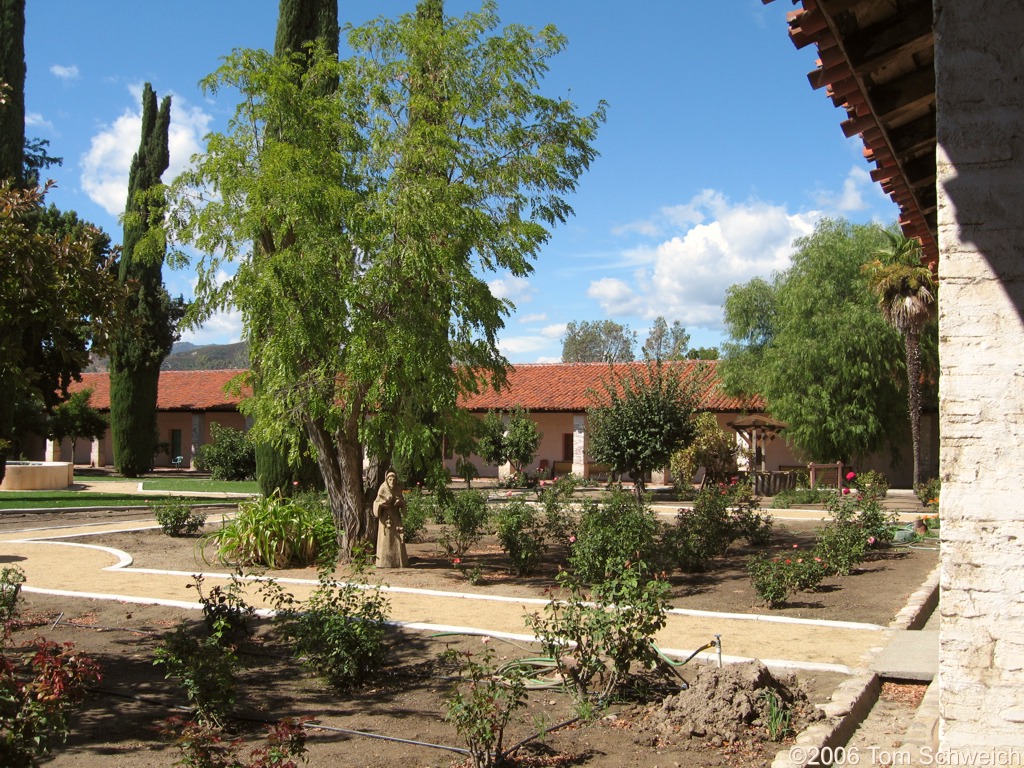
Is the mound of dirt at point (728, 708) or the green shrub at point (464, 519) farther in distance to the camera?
the green shrub at point (464, 519)

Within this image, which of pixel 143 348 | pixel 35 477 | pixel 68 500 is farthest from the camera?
pixel 143 348

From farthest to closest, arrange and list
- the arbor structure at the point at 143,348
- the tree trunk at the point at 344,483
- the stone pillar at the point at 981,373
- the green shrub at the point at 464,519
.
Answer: the arbor structure at the point at 143,348, the green shrub at the point at 464,519, the tree trunk at the point at 344,483, the stone pillar at the point at 981,373

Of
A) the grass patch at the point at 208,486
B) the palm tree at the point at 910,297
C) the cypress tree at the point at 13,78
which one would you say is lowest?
the grass patch at the point at 208,486

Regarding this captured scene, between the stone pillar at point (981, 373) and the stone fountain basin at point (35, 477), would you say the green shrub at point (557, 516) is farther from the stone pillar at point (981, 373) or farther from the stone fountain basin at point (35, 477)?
the stone fountain basin at point (35, 477)

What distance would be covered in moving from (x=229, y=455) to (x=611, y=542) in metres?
23.3

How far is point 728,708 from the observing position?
16.9ft

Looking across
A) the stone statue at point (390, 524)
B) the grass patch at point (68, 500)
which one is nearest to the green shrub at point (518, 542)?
the stone statue at point (390, 524)

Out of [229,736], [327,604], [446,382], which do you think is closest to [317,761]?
[229,736]

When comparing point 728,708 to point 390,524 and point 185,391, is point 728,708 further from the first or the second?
point 185,391

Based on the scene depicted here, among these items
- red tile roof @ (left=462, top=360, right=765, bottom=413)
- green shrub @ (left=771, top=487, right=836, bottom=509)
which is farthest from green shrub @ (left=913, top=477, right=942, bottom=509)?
red tile roof @ (left=462, top=360, right=765, bottom=413)

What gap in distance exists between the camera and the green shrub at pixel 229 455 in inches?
1191

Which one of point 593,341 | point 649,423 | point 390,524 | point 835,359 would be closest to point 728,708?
point 390,524

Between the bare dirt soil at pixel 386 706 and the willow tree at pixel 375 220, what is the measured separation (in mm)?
3294

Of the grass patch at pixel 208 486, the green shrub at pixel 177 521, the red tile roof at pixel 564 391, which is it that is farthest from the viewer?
the red tile roof at pixel 564 391
